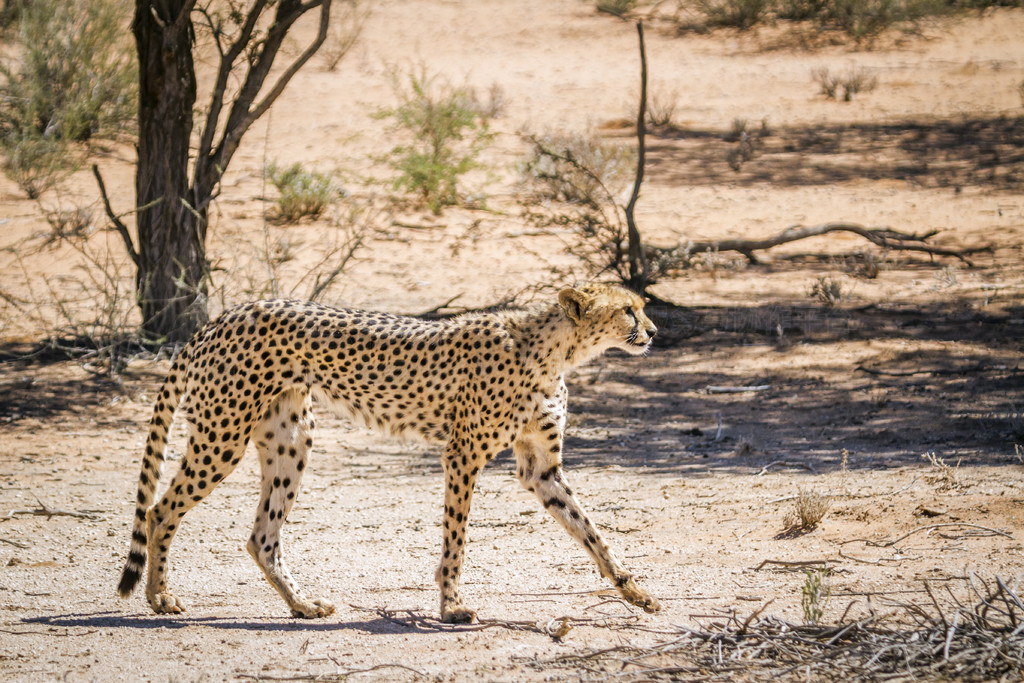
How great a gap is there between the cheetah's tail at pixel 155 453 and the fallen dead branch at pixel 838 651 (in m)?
1.89

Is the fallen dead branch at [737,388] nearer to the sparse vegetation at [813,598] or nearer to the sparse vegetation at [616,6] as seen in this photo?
the sparse vegetation at [813,598]

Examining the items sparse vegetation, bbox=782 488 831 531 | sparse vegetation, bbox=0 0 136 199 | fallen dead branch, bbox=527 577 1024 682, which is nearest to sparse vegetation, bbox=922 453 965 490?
sparse vegetation, bbox=782 488 831 531

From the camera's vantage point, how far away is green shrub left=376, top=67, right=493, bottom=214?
47.4 ft

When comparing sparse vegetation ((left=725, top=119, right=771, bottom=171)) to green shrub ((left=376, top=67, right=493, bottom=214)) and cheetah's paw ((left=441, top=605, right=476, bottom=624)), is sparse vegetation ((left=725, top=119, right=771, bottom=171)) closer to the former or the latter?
green shrub ((left=376, top=67, right=493, bottom=214))

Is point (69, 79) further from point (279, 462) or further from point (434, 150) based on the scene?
point (279, 462)

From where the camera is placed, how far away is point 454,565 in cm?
495

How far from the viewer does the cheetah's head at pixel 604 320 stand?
202 inches

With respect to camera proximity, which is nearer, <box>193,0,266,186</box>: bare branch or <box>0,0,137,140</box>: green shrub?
<box>193,0,266,186</box>: bare branch

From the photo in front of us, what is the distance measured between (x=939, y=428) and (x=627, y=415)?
2161mm

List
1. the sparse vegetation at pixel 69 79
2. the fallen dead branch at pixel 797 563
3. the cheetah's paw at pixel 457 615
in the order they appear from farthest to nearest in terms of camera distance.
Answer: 1. the sparse vegetation at pixel 69 79
2. the fallen dead branch at pixel 797 563
3. the cheetah's paw at pixel 457 615

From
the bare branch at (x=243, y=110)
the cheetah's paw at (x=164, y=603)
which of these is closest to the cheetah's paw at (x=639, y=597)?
the cheetah's paw at (x=164, y=603)

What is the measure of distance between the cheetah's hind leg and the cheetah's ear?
4.11 ft

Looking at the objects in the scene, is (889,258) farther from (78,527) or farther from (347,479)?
(78,527)

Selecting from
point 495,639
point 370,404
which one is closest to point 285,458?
point 370,404
